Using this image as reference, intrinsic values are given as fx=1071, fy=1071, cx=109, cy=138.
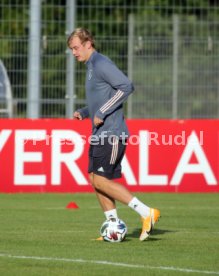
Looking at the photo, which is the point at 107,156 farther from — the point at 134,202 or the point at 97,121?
the point at 134,202

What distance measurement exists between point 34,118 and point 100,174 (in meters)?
8.92

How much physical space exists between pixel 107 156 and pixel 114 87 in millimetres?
690

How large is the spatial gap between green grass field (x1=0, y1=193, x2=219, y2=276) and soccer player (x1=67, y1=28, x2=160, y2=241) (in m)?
0.40

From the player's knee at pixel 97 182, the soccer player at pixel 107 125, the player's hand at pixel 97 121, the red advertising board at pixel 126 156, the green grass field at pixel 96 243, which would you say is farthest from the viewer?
the red advertising board at pixel 126 156

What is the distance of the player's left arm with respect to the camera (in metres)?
10.5

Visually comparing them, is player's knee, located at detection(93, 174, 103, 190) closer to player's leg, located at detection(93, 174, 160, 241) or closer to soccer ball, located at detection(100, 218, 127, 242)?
player's leg, located at detection(93, 174, 160, 241)

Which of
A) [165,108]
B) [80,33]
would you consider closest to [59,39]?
[165,108]

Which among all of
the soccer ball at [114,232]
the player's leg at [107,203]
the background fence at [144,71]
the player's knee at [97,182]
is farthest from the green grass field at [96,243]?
the background fence at [144,71]

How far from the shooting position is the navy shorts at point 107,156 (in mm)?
10656

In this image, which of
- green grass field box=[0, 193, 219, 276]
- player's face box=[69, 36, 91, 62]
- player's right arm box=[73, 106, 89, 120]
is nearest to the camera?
green grass field box=[0, 193, 219, 276]

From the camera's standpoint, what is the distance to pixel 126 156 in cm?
1834

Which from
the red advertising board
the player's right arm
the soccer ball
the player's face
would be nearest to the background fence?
the red advertising board

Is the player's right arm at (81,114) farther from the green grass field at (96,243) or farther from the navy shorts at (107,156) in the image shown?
the green grass field at (96,243)

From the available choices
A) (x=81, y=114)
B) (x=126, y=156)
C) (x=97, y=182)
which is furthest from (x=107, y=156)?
(x=126, y=156)
